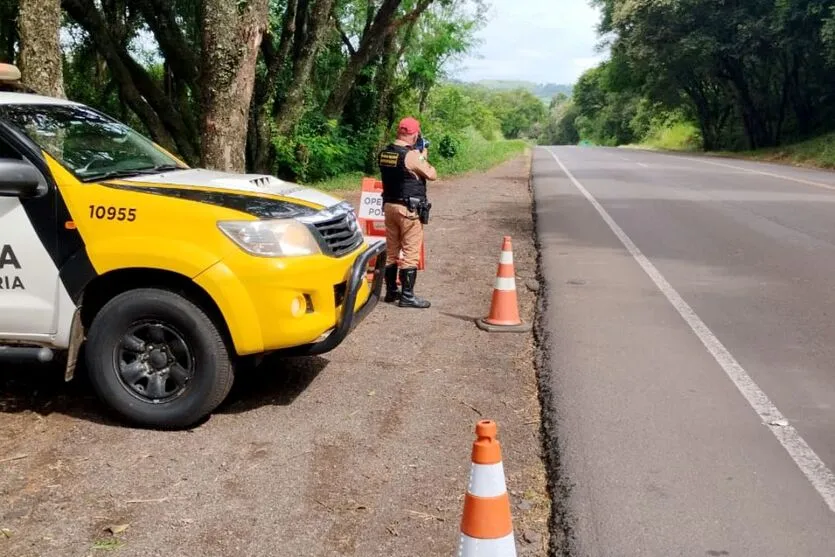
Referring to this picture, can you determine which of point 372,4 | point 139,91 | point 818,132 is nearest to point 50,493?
point 139,91

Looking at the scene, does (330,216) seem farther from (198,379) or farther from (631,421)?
(631,421)

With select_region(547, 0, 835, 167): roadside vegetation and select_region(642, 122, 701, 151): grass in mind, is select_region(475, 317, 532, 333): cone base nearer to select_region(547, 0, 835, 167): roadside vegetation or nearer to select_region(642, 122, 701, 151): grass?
select_region(547, 0, 835, 167): roadside vegetation

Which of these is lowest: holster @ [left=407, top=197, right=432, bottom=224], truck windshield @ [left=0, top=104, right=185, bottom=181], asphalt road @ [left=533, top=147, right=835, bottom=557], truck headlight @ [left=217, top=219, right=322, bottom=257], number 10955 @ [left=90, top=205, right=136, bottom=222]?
asphalt road @ [left=533, top=147, right=835, bottom=557]

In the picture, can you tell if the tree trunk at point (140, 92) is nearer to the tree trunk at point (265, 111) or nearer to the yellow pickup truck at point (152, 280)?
the tree trunk at point (265, 111)

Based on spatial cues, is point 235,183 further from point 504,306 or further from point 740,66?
point 740,66

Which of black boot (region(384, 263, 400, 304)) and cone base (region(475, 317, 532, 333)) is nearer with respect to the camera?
cone base (region(475, 317, 532, 333))

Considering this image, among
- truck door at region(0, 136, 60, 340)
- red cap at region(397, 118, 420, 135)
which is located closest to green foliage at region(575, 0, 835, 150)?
red cap at region(397, 118, 420, 135)

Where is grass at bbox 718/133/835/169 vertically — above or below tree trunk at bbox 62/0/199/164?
below

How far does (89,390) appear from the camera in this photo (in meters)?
5.39

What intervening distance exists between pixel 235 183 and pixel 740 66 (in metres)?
43.5

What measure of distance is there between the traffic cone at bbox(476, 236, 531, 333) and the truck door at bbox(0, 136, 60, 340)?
3.62 meters

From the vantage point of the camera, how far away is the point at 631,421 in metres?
4.77

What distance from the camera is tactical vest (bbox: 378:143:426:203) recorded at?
7551mm

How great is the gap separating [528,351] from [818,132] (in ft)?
128
